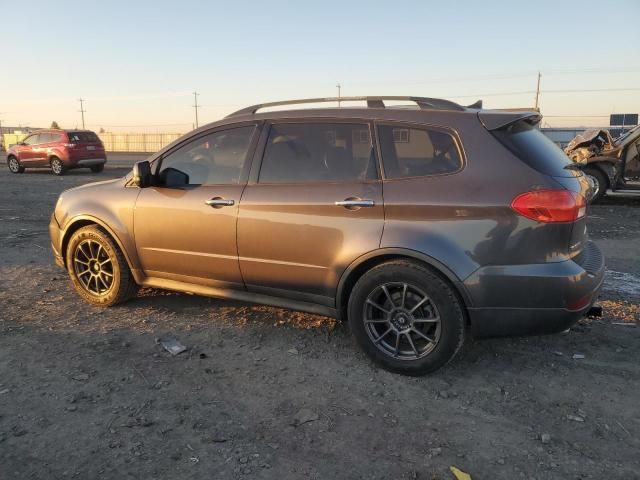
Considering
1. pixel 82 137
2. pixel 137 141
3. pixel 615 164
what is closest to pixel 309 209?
pixel 615 164

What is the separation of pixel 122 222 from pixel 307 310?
188 cm

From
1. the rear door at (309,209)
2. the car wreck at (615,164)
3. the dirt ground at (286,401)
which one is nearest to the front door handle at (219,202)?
the rear door at (309,209)

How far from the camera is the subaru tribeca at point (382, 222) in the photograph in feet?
9.81

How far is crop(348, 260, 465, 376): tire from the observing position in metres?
3.15

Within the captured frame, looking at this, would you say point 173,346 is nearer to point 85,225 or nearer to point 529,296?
point 85,225

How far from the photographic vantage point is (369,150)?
3445mm

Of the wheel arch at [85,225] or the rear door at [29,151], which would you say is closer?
the wheel arch at [85,225]

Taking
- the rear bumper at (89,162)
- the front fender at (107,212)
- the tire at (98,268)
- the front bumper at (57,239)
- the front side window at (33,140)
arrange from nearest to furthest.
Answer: the front fender at (107,212), the tire at (98,268), the front bumper at (57,239), the rear bumper at (89,162), the front side window at (33,140)

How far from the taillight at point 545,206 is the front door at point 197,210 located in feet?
6.58

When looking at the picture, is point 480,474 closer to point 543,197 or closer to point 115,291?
point 543,197

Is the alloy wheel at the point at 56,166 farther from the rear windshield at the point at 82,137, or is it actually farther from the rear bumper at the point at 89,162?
the rear windshield at the point at 82,137

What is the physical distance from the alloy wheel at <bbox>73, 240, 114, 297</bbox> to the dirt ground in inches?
8.2

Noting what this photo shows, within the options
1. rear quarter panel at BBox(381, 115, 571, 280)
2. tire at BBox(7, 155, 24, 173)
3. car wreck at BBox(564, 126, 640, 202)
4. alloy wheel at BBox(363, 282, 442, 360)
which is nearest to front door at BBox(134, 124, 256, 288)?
alloy wheel at BBox(363, 282, 442, 360)

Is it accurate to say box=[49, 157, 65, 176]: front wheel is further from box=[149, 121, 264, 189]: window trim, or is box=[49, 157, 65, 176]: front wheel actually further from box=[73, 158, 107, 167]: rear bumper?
box=[149, 121, 264, 189]: window trim
